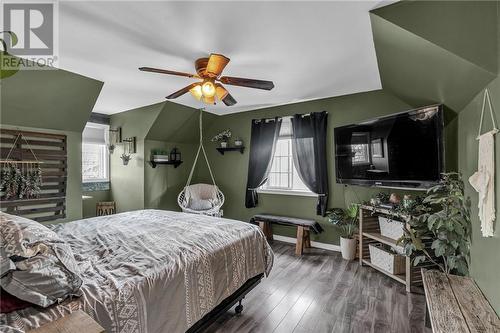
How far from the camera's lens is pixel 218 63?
6.92 ft

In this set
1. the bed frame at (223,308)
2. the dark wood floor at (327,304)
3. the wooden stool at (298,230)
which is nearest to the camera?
the bed frame at (223,308)

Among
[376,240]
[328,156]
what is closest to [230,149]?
[328,156]

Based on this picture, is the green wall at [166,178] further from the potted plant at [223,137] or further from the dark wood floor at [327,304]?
the dark wood floor at [327,304]

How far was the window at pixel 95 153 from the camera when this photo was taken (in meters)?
4.62

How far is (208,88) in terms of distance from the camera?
2320mm

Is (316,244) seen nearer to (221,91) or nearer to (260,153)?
(260,153)

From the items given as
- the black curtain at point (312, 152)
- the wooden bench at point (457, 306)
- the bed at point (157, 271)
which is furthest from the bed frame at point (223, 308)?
the black curtain at point (312, 152)

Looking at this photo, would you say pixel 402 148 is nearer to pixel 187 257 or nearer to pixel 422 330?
pixel 422 330

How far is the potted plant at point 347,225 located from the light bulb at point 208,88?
2.51 m

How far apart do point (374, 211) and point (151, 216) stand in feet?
9.23

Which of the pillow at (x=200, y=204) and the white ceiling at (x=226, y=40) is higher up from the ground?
the white ceiling at (x=226, y=40)

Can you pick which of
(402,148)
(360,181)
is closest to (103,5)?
(402,148)

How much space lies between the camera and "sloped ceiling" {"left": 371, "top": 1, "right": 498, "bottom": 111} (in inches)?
56.9

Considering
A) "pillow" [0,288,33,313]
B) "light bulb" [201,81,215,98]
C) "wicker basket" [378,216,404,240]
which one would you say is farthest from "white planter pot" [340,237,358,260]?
"pillow" [0,288,33,313]
